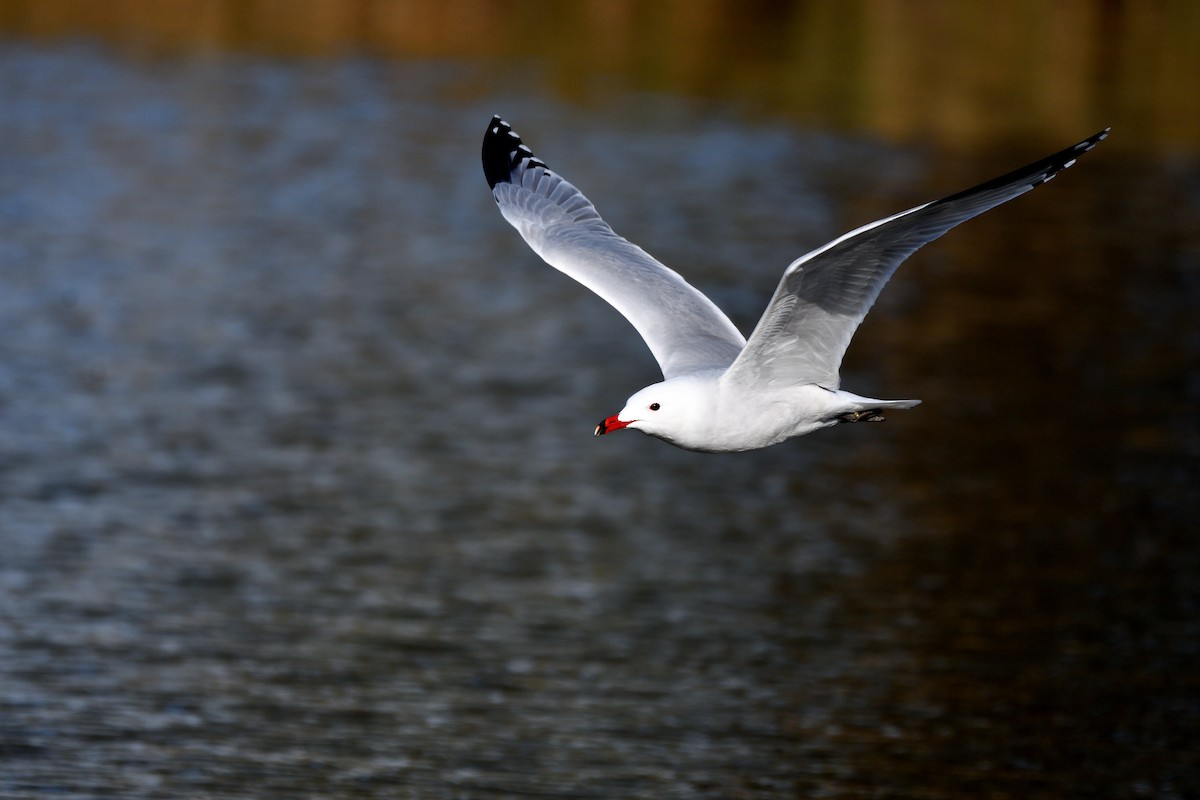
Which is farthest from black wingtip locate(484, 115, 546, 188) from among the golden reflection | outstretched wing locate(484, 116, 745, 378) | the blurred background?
the golden reflection

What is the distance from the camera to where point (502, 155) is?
39.5 feet

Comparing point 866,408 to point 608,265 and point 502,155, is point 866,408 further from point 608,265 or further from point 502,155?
point 502,155

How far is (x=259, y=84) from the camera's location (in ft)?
139

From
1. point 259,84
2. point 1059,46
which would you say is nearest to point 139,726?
point 259,84

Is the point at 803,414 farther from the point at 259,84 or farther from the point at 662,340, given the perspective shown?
the point at 259,84

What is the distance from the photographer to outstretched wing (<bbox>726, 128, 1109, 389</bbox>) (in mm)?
8352

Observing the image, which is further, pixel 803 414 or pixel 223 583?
pixel 223 583

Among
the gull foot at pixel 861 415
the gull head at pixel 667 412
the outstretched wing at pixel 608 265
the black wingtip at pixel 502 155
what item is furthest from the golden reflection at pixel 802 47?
the gull head at pixel 667 412

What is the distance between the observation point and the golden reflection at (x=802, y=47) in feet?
136

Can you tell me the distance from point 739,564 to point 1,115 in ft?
79.4

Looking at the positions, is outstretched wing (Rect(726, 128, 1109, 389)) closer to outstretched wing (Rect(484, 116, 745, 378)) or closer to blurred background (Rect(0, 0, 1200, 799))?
outstretched wing (Rect(484, 116, 745, 378))

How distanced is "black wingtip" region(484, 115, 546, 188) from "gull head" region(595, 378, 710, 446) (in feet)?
11.2

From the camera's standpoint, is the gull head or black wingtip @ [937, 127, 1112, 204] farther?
the gull head

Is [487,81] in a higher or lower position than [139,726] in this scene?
higher
